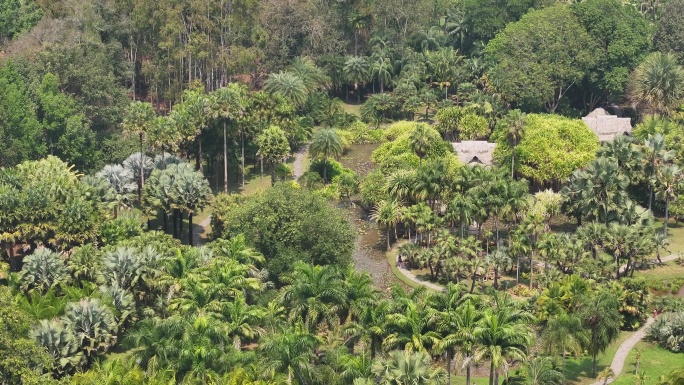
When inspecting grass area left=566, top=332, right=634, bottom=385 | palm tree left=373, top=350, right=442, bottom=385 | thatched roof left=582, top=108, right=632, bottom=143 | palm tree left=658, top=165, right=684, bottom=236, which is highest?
thatched roof left=582, top=108, right=632, bottom=143

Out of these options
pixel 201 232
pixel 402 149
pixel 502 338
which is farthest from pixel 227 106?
pixel 502 338

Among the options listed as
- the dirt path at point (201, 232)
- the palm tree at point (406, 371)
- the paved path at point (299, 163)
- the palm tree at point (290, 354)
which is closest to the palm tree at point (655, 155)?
the paved path at point (299, 163)

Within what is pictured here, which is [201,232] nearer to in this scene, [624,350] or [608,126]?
[624,350]

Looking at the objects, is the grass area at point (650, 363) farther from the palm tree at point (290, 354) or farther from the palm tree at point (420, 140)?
the palm tree at point (420, 140)

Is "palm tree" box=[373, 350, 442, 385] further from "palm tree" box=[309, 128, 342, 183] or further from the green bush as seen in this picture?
"palm tree" box=[309, 128, 342, 183]

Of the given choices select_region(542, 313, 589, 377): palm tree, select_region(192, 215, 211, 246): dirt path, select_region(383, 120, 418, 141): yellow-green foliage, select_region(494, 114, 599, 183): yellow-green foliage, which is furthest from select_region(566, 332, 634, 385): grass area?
select_region(383, 120, 418, 141): yellow-green foliage

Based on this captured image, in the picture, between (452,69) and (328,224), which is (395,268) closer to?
(328,224)

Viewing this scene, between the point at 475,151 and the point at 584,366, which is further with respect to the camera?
the point at 475,151
